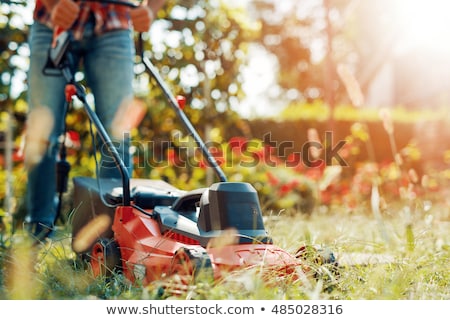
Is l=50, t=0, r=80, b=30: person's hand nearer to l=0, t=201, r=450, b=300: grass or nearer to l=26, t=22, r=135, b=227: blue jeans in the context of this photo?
l=26, t=22, r=135, b=227: blue jeans

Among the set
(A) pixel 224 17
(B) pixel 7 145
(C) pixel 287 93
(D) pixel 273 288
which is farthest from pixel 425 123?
(C) pixel 287 93

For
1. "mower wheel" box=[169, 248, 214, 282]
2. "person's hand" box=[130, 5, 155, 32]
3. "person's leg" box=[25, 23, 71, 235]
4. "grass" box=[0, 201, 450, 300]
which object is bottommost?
"grass" box=[0, 201, 450, 300]

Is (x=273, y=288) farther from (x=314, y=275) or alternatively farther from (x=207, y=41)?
(x=207, y=41)

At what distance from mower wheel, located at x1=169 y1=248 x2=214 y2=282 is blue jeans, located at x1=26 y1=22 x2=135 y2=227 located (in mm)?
894

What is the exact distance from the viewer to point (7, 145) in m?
3.69

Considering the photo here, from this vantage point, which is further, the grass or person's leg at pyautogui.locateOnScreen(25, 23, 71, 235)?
person's leg at pyautogui.locateOnScreen(25, 23, 71, 235)

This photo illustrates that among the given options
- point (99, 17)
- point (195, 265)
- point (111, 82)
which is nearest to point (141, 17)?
point (99, 17)

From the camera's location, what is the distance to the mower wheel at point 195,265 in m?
1.54

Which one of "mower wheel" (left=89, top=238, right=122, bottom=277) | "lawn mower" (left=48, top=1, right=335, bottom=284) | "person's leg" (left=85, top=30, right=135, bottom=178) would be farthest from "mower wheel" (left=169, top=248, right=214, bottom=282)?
"person's leg" (left=85, top=30, right=135, bottom=178)

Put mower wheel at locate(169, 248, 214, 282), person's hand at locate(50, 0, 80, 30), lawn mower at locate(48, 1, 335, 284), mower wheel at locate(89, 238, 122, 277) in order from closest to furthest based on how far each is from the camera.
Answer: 1. mower wheel at locate(169, 248, 214, 282)
2. lawn mower at locate(48, 1, 335, 284)
3. mower wheel at locate(89, 238, 122, 277)
4. person's hand at locate(50, 0, 80, 30)

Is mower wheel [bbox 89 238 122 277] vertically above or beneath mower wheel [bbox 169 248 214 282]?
beneath

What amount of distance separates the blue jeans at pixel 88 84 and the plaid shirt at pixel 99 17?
3cm

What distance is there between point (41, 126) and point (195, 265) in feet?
4.28

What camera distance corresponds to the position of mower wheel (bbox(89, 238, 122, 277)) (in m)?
1.89
